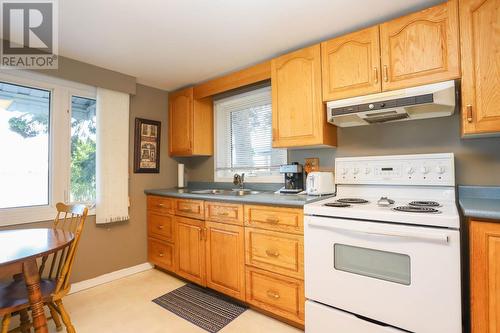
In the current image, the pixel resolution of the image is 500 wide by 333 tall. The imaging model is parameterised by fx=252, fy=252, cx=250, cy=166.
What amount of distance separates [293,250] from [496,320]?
1.04 metres

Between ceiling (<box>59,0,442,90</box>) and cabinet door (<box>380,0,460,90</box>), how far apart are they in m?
0.13

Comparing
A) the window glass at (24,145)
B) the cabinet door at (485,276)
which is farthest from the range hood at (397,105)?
the window glass at (24,145)

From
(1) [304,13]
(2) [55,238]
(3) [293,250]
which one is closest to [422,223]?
(3) [293,250]

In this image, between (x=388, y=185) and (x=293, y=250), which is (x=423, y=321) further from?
(x=388, y=185)

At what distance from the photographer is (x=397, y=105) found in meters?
1.62

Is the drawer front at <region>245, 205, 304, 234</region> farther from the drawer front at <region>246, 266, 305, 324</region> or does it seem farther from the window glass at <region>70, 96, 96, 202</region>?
the window glass at <region>70, 96, 96, 202</region>

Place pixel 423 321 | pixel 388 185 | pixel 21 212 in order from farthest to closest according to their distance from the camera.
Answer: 1. pixel 21 212
2. pixel 388 185
3. pixel 423 321

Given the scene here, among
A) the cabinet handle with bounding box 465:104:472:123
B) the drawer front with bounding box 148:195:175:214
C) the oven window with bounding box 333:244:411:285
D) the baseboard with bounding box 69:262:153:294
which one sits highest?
the cabinet handle with bounding box 465:104:472:123

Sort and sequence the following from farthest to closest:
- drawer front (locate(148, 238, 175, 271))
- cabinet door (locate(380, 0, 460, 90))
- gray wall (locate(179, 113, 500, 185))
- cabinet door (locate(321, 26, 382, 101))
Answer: drawer front (locate(148, 238, 175, 271)), cabinet door (locate(321, 26, 382, 101)), gray wall (locate(179, 113, 500, 185)), cabinet door (locate(380, 0, 460, 90))

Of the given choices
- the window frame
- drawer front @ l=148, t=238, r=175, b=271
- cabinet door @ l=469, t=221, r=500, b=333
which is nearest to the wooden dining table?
the window frame

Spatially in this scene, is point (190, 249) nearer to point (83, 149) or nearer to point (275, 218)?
point (275, 218)

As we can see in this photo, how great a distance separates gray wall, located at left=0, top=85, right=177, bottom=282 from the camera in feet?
8.39

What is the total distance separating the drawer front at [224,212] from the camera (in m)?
2.09

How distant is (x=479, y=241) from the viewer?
1.20 metres
